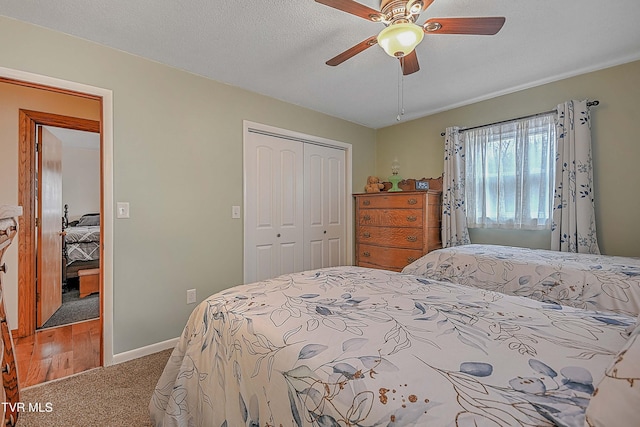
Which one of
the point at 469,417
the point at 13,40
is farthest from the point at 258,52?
the point at 469,417

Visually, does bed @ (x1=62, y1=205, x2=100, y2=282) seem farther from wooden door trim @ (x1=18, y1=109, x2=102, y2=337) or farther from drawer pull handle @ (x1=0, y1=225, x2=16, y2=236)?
drawer pull handle @ (x1=0, y1=225, x2=16, y2=236)

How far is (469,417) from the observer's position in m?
0.53

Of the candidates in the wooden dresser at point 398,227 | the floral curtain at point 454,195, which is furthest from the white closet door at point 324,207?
the floral curtain at point 454,195

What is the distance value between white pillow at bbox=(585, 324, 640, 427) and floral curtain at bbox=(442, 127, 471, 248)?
287cm

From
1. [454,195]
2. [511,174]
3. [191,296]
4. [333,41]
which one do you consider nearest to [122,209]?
[191,296]

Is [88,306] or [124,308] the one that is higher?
[124,308]

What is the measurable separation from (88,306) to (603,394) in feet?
14.8

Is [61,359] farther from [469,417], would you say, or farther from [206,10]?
[469,417]

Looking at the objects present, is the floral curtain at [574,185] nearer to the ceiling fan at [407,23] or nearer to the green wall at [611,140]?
the green wall at [611,140]

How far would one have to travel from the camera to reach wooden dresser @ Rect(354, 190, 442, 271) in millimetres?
3170

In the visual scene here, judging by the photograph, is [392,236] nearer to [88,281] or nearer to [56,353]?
[56,353]

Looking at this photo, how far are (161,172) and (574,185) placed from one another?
3539 millimetres

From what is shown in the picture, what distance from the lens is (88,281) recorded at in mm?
3838

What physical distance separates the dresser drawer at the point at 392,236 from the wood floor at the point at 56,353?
2867 mm
